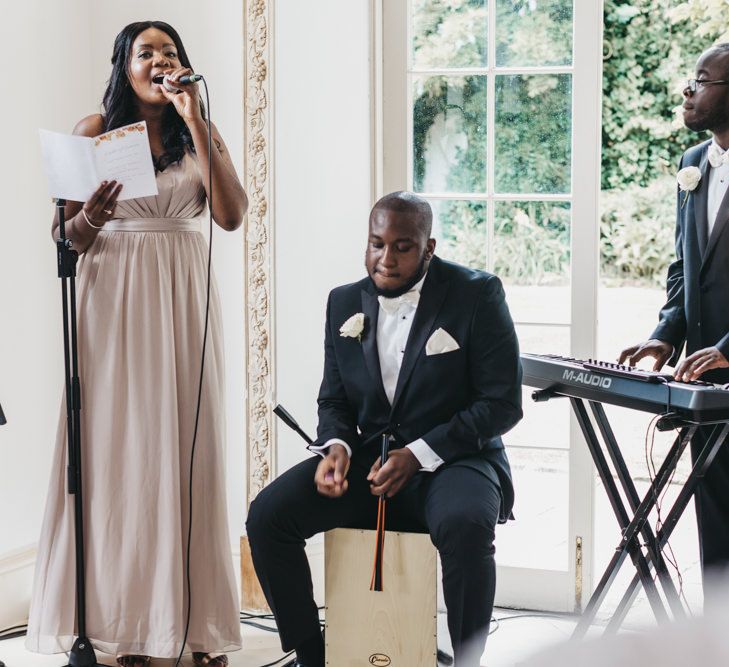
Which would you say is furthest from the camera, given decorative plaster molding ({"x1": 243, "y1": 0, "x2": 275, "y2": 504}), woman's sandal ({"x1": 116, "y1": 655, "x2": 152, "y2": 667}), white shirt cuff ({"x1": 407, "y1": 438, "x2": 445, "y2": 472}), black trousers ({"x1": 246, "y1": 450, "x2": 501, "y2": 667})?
decorative plaster molding ({"x1": 243, "y1": 0, "x2": 275, "y2": 504})

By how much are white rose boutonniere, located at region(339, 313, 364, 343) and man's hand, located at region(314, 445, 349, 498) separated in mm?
305

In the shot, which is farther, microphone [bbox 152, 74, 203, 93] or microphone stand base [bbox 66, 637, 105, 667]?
microphone stand base [bbox 66, 637, 105, 667]

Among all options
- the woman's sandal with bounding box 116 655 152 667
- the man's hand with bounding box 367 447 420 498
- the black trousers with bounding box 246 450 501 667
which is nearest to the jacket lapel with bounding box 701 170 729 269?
the black trousers with bounding box 246 450 501 667

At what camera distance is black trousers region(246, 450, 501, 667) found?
245cm

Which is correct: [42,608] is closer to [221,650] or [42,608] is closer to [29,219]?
[221,650]

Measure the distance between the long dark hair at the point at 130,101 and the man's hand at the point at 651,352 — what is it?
135cm

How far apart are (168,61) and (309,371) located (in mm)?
1174

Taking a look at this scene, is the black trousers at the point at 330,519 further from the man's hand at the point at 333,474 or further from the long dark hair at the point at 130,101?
the long dark hair at the point at 130,101

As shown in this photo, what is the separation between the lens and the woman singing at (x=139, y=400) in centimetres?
272

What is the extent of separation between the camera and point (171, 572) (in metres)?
2.71

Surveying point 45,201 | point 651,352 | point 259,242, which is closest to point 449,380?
point 651,352

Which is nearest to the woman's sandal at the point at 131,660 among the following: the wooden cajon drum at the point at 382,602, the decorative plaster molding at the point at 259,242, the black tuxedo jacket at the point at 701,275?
the wooden cajon drum at the point at 382,602

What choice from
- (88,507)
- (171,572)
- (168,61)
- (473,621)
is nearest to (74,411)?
(88,507)

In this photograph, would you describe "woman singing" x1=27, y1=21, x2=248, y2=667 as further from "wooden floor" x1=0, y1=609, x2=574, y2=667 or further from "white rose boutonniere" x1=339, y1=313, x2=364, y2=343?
"white rose boutonniere" x1=339, y1=313, x2=364, y2=343
